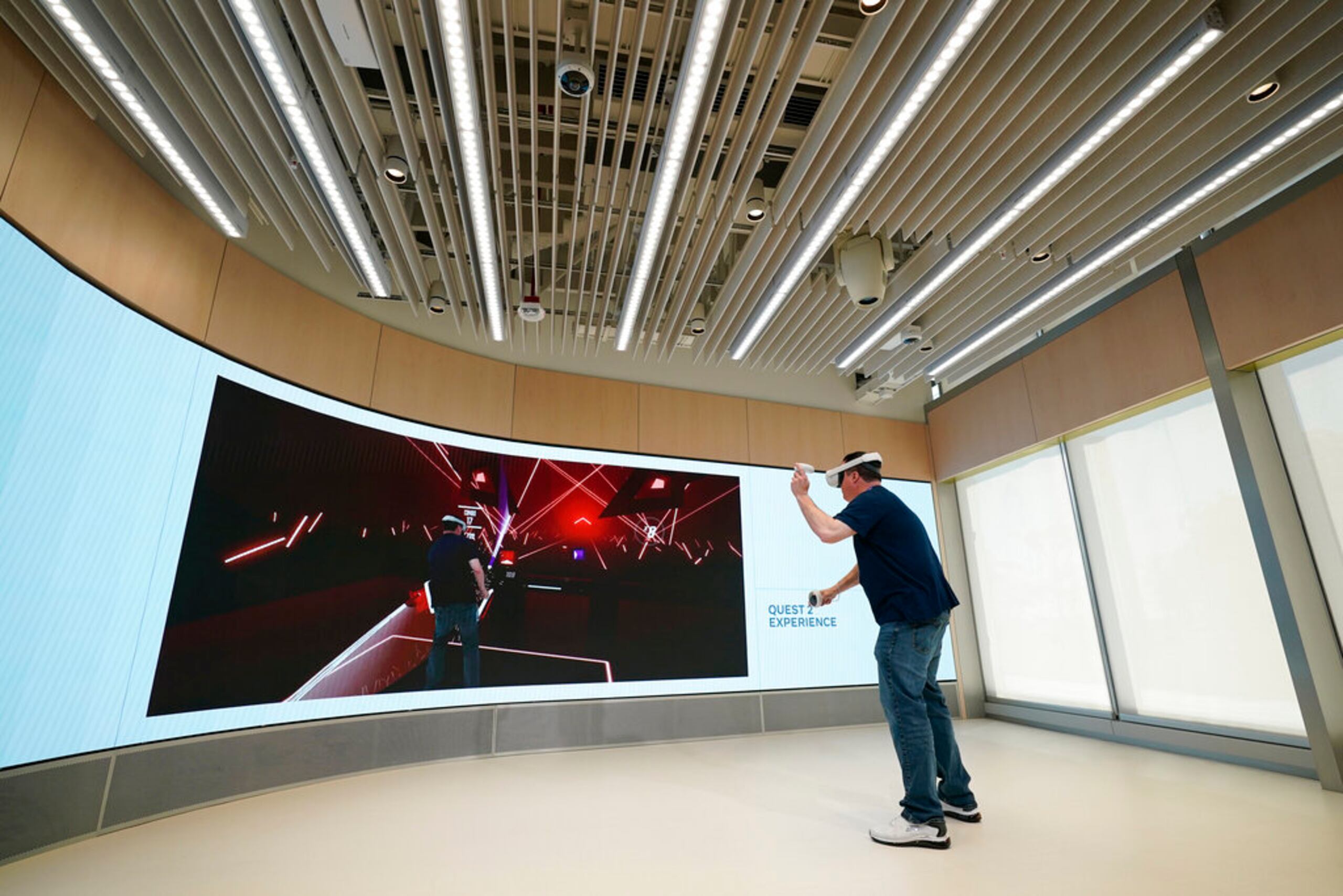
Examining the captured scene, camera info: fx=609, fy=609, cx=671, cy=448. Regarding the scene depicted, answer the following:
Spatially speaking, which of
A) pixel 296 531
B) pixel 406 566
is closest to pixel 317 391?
pixel 296 531

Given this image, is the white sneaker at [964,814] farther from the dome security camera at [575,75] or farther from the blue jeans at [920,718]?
the dome security camera at [575,75]

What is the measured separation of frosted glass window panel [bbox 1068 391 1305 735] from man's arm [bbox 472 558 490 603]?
441cm

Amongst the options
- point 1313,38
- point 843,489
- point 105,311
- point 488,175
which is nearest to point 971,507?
point 843,489

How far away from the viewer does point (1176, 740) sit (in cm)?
379

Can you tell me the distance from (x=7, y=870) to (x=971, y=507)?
20.7 ft

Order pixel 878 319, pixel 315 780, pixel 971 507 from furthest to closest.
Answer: pixel 971 507 → pixel 878 319 → pixel 315 780

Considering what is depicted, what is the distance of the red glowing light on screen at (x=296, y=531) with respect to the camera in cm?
334

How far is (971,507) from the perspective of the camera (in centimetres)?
575

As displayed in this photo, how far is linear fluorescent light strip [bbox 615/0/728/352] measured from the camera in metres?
2.09

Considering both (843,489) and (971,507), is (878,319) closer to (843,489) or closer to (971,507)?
(843,489)

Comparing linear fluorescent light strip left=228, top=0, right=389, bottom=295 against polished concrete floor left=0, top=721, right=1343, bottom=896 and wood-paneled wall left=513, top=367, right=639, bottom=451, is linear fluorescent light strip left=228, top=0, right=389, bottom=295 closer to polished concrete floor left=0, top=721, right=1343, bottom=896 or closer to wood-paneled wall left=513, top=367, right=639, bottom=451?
wood-paneled wall left=513, top=367, right=639, bottom=451

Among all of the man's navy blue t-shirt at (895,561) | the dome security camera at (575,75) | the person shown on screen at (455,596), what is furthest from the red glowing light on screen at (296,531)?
the man's navy blue t-shirt at (895,561)

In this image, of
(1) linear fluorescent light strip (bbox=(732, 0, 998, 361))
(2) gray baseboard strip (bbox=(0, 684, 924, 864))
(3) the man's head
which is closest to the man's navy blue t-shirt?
(3) the man's head

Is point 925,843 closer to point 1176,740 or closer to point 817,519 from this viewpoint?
point 817,519
